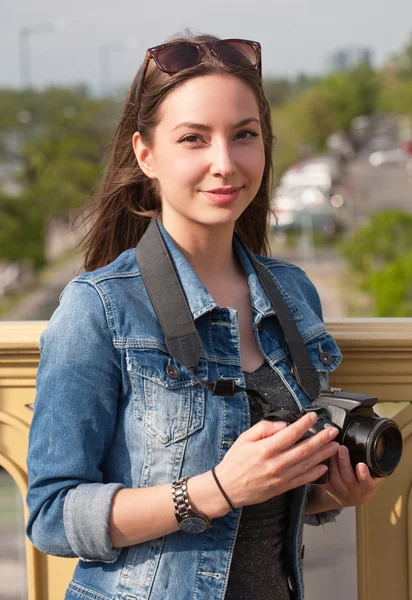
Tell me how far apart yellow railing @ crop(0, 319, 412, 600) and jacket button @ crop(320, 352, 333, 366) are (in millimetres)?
164

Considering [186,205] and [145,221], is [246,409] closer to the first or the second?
[186,205]

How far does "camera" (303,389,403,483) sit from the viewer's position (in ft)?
5.21

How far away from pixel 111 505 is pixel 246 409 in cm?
30

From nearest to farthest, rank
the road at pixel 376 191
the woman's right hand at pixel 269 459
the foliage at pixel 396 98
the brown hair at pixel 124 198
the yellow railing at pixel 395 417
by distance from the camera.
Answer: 1. the woman's right hand at pixel 269 459
2. the brown hair at pixel 124 198
3. the yellow railing at pixel 395 417
4. the road at pixel 376 191
5. the foliage at pixel 396 98

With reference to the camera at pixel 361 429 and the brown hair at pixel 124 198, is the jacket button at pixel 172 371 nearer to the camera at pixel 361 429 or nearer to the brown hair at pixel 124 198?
the camera at pixel 361 429

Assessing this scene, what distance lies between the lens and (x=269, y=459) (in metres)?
1.46

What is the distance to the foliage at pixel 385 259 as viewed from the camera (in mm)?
32594

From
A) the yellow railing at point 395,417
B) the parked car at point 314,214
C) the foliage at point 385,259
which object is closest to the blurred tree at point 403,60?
the parked car at point 314,214

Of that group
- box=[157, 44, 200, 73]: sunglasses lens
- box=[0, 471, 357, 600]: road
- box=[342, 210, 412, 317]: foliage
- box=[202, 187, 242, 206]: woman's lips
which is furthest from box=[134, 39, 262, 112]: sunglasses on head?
box=[342, 210, 412, 317]: foliage

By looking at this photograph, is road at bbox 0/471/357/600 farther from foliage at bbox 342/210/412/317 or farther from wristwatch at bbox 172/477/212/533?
foliage at bbox 342/210/412/317

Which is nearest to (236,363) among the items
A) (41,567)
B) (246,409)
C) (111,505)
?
(246,409)

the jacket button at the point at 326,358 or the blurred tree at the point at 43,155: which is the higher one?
the jacket button at the point at 326,358

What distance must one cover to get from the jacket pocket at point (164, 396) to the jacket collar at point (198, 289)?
130mm

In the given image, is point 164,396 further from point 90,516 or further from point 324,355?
point 324,355
